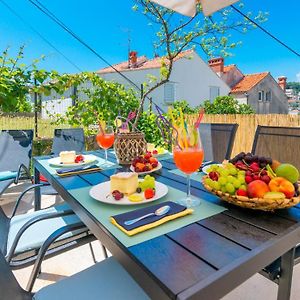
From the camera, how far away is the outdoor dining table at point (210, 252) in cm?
56

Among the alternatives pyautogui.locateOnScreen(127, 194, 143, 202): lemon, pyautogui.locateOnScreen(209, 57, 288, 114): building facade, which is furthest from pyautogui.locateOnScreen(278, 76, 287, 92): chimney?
pyautogui.locateOnScreen(127, 194, 143, 202): lemon

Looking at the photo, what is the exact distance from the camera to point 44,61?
11.9 feet

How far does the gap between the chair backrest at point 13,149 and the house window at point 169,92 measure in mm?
12405

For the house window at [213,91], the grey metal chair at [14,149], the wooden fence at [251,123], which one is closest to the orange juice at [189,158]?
the grey metal chair at [14,149]

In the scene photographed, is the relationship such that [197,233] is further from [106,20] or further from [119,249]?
[106,20]

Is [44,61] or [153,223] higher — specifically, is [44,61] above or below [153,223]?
above

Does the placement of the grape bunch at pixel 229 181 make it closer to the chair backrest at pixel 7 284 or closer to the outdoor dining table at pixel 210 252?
the outdoor dining table at pixel 210 252

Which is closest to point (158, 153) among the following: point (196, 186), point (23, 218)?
point (196, 186)

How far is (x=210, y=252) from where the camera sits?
0.67 meters

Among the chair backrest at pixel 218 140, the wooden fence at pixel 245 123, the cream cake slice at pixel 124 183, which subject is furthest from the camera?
the wooden fence at pixel 245 123

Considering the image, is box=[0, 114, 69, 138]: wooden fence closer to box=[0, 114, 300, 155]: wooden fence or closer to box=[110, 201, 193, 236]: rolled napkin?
box=[0, 114, 300, 155]: wooden fence

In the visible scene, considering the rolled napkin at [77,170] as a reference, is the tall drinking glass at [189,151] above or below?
above

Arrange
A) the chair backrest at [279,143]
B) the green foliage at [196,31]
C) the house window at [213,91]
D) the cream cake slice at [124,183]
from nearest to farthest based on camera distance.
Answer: the cream cake slice at [124,183] → the chair backrest at [279,143] → the green foliage at [196,31] → the house window at [213,91]

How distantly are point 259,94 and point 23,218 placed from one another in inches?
790
